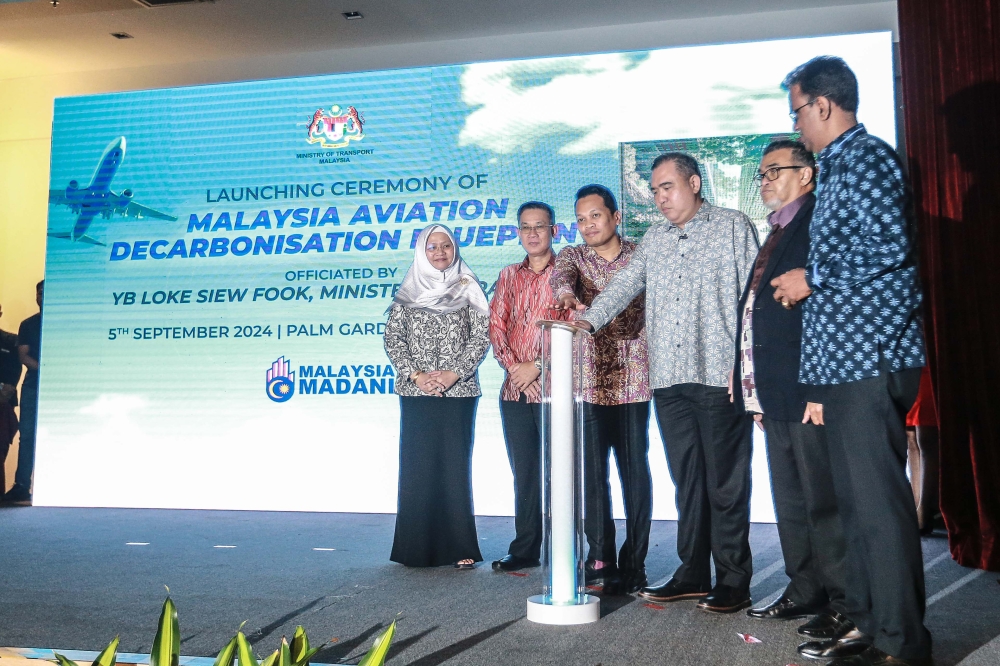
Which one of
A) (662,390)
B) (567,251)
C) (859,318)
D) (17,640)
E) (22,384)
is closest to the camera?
(859,318)

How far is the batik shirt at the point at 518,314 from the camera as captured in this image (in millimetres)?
3445

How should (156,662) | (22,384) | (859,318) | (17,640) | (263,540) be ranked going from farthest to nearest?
(22,384)
(263,540)
(17,640)
(859,318)
(156,662)

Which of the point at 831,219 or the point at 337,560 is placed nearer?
the point at 831,219

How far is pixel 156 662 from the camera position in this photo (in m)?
1.36

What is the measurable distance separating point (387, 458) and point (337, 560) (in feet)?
5.70

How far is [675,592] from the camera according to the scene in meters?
2.70

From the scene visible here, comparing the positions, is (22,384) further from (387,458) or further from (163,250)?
(387,458)

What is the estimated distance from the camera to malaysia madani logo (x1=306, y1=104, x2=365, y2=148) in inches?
215

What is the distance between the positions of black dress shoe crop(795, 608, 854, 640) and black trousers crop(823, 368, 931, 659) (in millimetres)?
255

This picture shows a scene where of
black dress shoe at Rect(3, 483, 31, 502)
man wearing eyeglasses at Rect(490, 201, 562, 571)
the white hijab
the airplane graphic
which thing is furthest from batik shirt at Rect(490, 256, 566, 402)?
black dress shoe at Rect(3, 483, 31, 502)

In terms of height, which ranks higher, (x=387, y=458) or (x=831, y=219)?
(x=831, y=219)

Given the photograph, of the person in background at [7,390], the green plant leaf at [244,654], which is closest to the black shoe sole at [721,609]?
the green plant leaf at [244,654]

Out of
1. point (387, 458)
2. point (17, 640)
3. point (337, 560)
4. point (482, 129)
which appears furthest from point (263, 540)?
point (482, 129)

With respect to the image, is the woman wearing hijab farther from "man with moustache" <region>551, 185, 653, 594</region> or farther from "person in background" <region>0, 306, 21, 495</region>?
"person in background" <region>0, 306, 21, 495</region>
